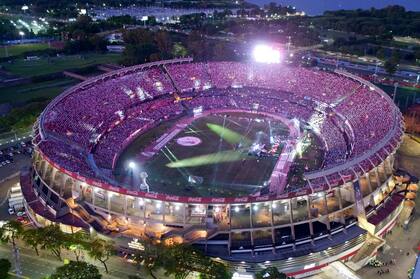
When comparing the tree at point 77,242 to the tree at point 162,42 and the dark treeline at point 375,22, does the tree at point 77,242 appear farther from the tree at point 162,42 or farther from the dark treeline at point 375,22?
the dark treeline at point 375,22

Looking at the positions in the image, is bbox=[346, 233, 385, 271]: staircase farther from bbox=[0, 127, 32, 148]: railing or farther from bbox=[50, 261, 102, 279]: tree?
bbox=[0, 127, 32, 148]: railing

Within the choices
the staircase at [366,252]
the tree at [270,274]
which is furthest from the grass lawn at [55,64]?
the staircase at [366,252]

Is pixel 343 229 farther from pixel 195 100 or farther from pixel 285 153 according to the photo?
pixel 195 100

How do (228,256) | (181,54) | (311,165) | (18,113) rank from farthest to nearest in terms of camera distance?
(181,54), (18,113), (311,165), (228,256)

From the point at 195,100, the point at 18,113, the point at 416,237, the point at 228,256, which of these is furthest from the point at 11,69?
the point at 416,237

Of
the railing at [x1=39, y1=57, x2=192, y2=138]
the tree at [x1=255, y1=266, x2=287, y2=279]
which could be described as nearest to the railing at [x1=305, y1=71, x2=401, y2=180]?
the tree at [x1=255, y1=266, x2=287, y2=279]

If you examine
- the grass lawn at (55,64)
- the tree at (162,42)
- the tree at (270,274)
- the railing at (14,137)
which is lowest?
the railing at (14,137)
